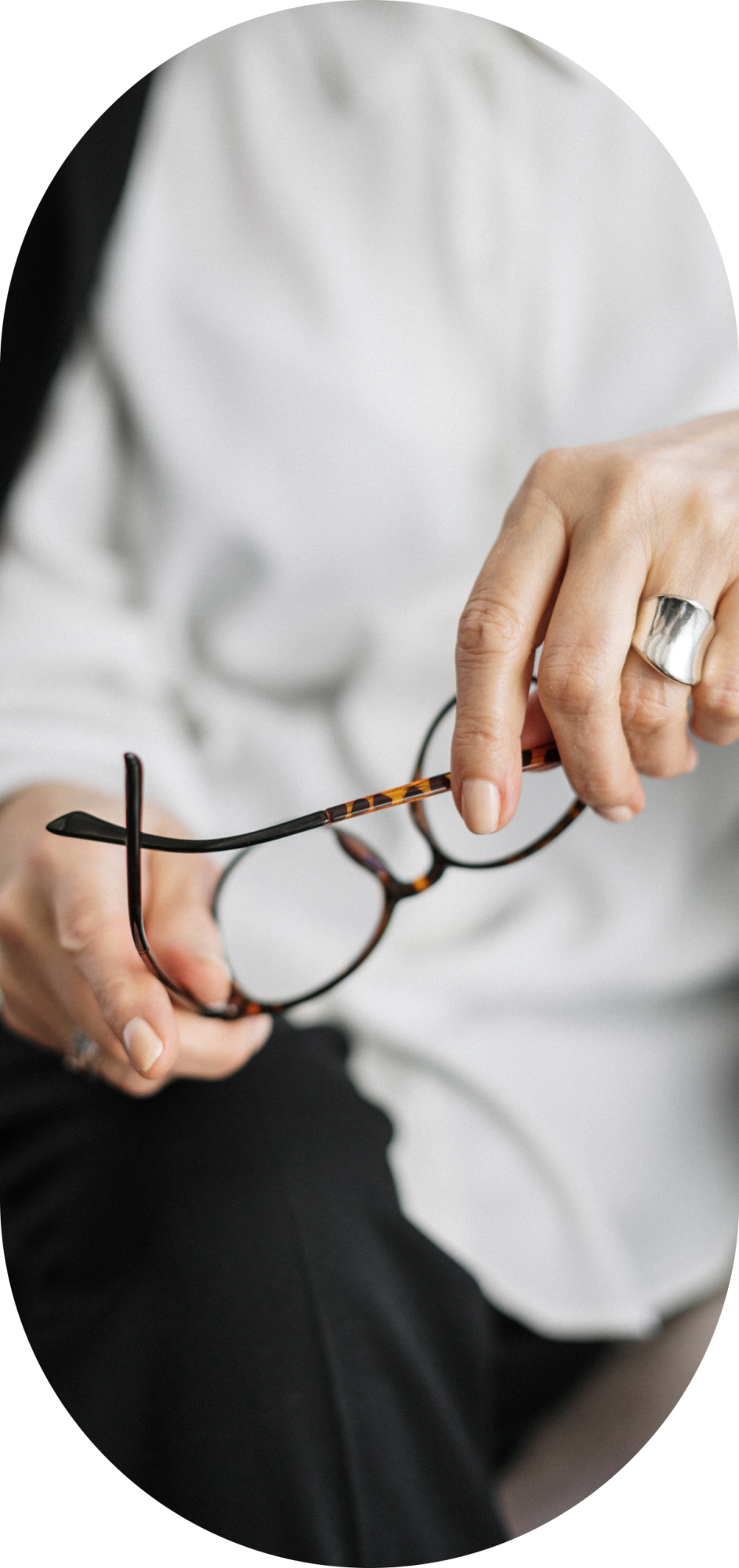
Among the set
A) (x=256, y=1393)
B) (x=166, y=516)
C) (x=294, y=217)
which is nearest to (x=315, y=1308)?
(x=256, y=1393)

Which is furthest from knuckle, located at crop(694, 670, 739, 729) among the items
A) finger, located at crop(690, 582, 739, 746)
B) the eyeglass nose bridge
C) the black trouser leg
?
the black trouser leg

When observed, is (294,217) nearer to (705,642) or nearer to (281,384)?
(281,384)

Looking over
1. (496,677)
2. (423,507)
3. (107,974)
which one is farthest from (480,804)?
Answer: (423,507)

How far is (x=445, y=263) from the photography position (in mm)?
496

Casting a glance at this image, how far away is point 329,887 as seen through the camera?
1.58 feet

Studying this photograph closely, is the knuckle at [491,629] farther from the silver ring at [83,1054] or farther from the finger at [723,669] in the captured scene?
the silver ring at [83,1054]

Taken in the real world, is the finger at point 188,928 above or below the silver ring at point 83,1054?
above

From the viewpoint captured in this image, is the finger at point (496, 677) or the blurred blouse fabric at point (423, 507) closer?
the finger at point (496, 677)

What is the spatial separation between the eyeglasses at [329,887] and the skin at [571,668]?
0.02 metres

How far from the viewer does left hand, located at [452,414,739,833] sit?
0.28 metres

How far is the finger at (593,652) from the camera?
0.91 feet

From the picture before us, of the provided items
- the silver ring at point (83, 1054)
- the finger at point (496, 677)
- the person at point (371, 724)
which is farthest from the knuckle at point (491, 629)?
the silver ring at point (83, 1054)

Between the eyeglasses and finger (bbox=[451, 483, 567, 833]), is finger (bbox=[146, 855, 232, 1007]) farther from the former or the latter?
finger (bbox=[451, 483, 567, 833])

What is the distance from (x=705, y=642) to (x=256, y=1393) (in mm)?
305
